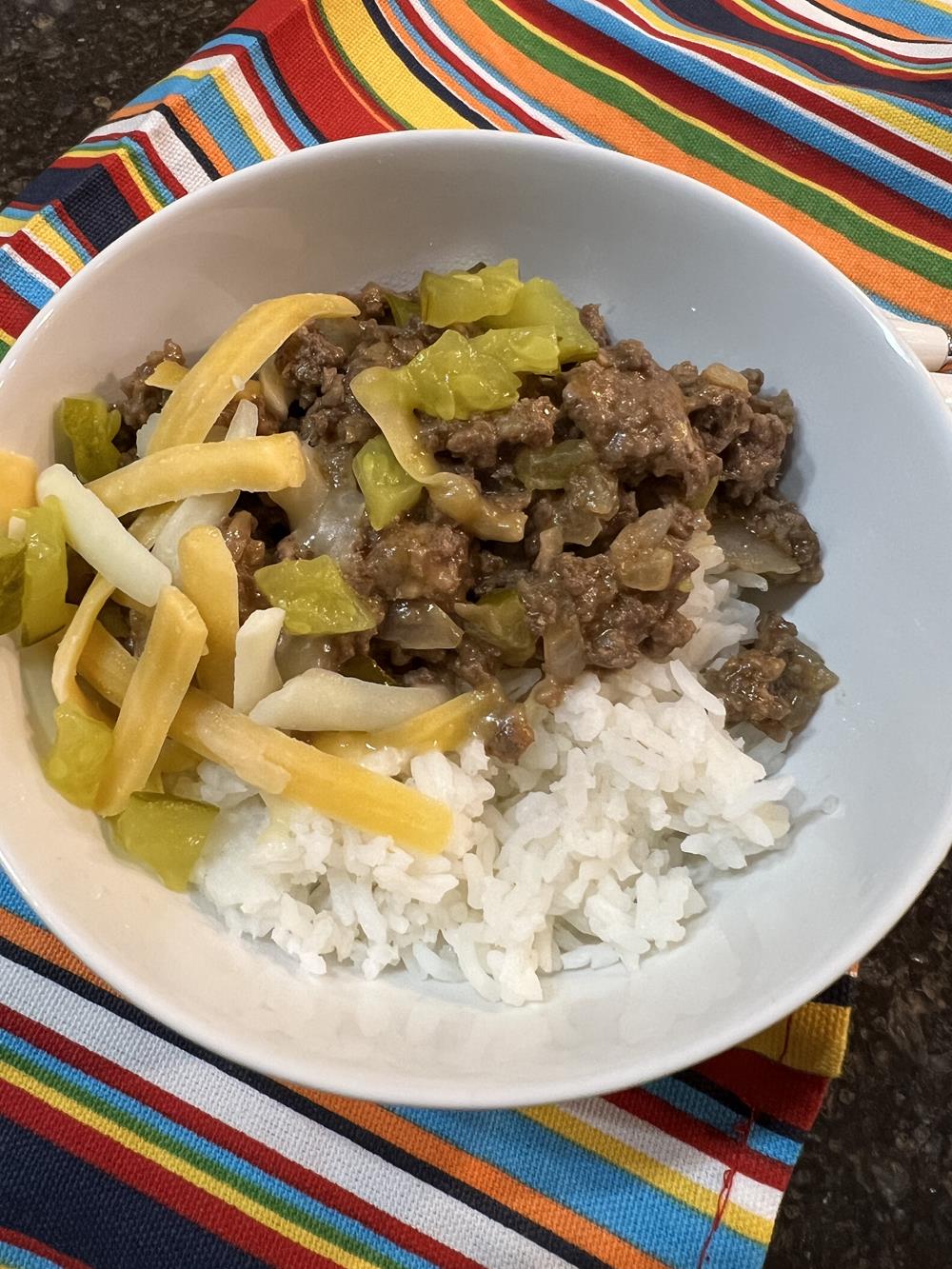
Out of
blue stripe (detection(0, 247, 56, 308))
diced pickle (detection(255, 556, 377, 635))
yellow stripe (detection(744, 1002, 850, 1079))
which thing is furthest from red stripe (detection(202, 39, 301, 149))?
yellow stripe (detection(744, 1002, 850, 1079))

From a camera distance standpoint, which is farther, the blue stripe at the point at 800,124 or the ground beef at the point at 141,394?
the blue stripe at the point at 800,124

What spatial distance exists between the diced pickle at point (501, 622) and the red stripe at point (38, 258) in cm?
171

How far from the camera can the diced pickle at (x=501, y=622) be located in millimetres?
2234

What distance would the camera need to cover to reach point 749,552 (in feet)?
8.14

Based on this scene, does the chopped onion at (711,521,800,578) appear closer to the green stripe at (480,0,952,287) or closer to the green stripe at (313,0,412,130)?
the green stripe at (480,0,952,287)

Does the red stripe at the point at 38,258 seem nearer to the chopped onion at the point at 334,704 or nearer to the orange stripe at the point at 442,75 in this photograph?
the orange stripe at the point at 442,75

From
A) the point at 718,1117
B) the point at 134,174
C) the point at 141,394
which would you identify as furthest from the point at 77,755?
the point at 134,174

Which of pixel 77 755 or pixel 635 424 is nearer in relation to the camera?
pixel 77 755

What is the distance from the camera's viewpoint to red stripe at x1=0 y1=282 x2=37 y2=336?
2934 mm

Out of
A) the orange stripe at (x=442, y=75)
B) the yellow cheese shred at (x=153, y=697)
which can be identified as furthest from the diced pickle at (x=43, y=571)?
the orange stripe at (x=442, y=75)

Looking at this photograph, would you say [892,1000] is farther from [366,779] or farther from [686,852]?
[366,779]

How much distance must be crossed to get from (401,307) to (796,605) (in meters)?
1.26

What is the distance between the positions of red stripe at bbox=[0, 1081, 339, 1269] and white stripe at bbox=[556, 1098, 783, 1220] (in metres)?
0.68

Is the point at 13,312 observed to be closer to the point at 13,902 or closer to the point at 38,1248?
the point at 13,902
